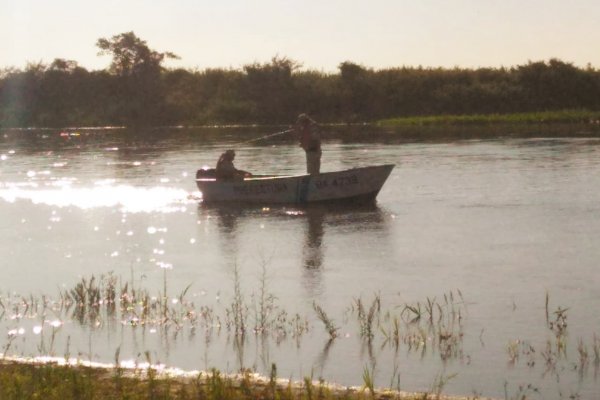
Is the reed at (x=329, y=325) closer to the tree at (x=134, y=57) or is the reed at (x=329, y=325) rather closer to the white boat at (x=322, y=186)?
the white boat at (x=322, y=186)

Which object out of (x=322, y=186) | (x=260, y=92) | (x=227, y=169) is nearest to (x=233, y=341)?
(x=322, y=186)

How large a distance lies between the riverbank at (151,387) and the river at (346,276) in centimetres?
129

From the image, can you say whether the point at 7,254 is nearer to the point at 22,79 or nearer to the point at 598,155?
the point at 598,155

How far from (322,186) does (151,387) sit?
827 inches

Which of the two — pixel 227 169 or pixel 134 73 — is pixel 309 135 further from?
pixel 134 73

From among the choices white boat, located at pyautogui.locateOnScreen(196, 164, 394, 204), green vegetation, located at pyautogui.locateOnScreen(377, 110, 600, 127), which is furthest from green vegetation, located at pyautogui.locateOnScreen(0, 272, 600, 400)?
green vegetation, located at pyautogui.locateOnScreen(377, 110, 600, 127)

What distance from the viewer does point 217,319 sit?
48.7ft

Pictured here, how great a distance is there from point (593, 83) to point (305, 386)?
88.7 m

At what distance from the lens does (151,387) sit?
9680 millimetres

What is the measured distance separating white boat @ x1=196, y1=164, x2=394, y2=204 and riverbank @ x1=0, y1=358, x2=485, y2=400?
19856 millimetres

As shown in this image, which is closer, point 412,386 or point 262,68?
point 412,386

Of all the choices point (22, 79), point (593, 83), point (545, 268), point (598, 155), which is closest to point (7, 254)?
point (545, 268)

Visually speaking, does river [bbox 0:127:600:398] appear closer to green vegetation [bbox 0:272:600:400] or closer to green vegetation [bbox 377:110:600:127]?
green vegetation [bbox 0:272:600:400]

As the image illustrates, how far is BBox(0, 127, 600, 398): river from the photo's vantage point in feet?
41.7
